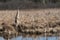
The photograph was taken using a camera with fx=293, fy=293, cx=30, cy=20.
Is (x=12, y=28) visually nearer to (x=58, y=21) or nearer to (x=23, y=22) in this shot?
(x=23, y=22)

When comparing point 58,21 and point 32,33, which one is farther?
point 58,21

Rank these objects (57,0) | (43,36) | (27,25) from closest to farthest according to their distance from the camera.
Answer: (43,36), (27,25), (57,0)

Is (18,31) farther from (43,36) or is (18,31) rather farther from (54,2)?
(54,2)

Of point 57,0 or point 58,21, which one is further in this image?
point 57,0

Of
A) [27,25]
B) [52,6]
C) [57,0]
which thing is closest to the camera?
[27,25]

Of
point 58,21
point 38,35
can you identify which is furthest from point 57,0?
point 38,35

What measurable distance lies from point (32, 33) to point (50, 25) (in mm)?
1452

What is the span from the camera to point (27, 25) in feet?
51.3

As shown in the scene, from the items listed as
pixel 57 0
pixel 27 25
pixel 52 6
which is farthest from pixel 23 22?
pixel 57 0

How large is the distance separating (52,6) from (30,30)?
10.6m

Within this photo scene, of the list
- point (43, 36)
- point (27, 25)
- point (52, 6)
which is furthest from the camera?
point (52, 6)

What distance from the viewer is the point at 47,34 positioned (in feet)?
48.6

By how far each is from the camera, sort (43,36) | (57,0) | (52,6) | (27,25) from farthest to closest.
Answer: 1. (57,0)
2. (52,6)
3. (27,25)
4. (43,36)

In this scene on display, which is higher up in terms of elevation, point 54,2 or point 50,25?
point 50,25
